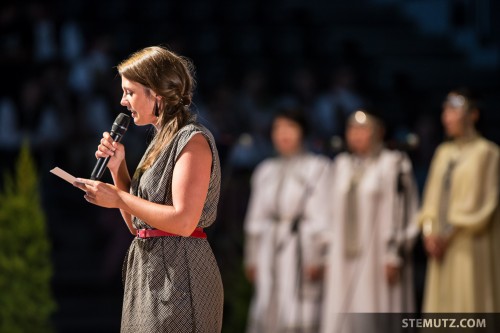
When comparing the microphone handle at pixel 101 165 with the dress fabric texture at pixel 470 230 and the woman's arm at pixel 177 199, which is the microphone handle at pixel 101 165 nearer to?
the woman's arm at pixel 177 199

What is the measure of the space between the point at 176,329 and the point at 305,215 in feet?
13.1

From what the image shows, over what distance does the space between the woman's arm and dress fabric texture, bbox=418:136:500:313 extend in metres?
3.36

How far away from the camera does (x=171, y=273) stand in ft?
9.82

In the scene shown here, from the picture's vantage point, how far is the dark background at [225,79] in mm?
8039

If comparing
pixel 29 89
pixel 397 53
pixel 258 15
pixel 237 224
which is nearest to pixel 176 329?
pixel 237 224

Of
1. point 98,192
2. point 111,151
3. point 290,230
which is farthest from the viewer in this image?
point 290,230

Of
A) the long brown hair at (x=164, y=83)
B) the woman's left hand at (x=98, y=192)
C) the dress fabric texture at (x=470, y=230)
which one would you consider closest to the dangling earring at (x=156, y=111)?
the long brown hair at (x=164, y=83)

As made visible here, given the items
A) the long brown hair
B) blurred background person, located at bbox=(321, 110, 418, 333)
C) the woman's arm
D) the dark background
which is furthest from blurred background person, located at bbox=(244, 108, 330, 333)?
the woman's arm

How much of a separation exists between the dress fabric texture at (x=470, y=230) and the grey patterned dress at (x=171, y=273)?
325 centimetres

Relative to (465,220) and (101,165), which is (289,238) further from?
(101,165)

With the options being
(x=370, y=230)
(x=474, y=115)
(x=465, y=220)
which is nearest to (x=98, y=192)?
(x=465, y=220)

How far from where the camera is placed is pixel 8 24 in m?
9.38

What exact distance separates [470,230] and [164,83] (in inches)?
137

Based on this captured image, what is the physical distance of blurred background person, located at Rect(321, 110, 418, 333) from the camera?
6.58m
